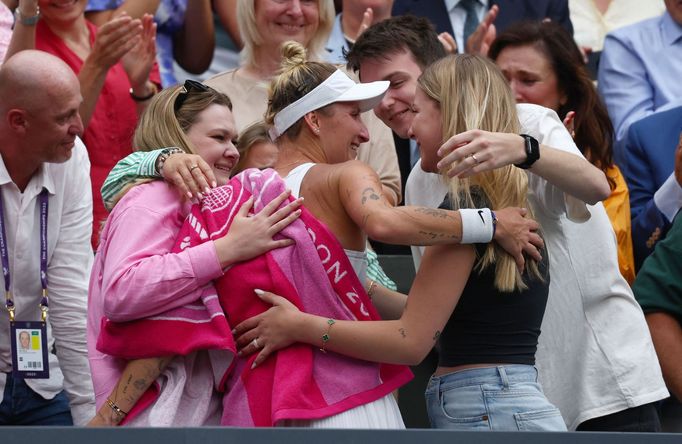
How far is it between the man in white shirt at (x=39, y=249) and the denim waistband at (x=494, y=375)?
1.48 metres

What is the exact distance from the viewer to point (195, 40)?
6133 millimetres

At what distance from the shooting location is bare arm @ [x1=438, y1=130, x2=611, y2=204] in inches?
128

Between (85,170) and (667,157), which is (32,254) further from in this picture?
(667,157)

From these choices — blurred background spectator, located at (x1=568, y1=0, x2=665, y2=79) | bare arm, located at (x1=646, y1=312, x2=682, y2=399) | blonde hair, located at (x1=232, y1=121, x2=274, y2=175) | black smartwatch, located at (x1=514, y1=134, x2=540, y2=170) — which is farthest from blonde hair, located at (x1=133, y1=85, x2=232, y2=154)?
blurred background spectator, located at (x1=568, y1=0, x2=665, y2=79)

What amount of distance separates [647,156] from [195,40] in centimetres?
223

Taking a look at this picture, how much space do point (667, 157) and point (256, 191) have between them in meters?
2.67

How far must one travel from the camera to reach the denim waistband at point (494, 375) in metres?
3.43

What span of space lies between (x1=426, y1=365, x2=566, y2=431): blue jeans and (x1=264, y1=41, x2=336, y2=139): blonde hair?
86 centimetres

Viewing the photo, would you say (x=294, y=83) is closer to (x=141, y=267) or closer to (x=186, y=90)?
(x=186, y=90)

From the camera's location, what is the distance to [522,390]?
3432mm

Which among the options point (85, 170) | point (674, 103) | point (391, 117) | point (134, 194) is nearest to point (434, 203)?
point (391, 117)

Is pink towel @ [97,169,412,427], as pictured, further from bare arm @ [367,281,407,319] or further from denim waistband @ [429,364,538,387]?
bare arm @ [367,281,407,319]

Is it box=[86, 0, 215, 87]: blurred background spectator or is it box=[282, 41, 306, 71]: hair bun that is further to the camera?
box=[86, 0, 215, 87]: blurred background spectator

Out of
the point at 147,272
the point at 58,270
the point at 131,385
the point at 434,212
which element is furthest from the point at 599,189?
the point at 58,270
